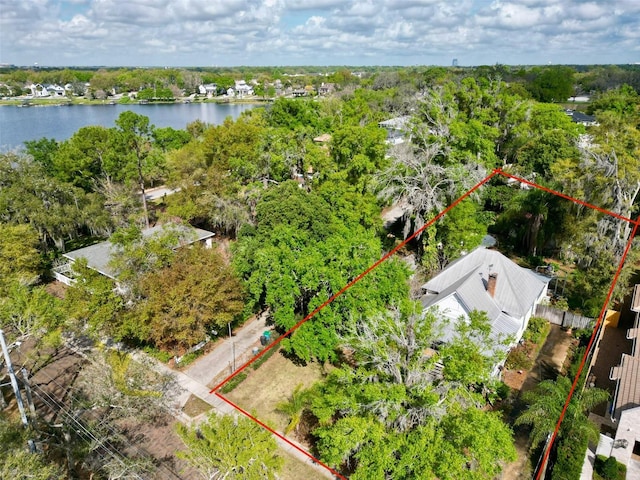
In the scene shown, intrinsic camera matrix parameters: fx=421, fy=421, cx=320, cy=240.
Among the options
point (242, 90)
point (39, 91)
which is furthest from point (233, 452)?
point (39, 91)

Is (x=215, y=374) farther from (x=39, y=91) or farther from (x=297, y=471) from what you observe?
(x=39, y=91)

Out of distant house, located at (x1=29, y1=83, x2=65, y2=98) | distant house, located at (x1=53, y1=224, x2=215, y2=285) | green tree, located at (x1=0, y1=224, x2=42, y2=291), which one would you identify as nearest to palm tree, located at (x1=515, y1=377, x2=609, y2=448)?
distant house, located at (x1=53, y1=224, x2=215, y2=285)

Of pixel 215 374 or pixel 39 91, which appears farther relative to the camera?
pixel 39 91

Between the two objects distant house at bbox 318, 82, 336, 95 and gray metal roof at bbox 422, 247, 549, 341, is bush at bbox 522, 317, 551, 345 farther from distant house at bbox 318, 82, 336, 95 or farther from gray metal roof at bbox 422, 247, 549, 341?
distant house at bbox 318, 82, 336, 95

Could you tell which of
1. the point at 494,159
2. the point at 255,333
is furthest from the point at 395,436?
the point at 494,159

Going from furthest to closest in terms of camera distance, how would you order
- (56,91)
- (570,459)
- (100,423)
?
1. (56,91)
2. (570,459)
3. (100,423)

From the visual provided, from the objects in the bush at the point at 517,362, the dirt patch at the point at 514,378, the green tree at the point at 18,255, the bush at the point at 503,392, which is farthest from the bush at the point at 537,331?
the green tree at the point at 18,255

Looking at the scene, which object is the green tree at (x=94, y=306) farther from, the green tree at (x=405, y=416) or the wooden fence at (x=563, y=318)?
the wooden fence at (x=563, y=318)
